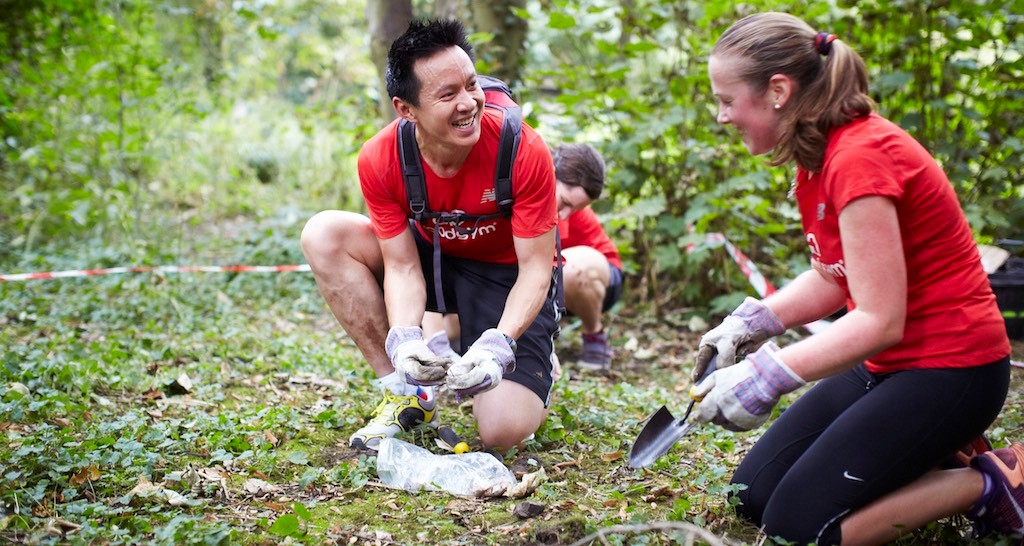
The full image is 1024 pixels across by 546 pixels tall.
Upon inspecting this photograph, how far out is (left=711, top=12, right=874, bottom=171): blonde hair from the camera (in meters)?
1.96

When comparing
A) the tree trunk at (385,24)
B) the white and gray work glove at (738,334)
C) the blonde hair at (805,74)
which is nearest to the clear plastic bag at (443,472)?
the white and gray work glove at (738,334)

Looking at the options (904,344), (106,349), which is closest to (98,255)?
(106,349)

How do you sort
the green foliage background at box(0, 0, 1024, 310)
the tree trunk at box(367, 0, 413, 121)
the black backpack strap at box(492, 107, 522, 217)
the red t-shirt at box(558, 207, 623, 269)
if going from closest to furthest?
1. the black backpack strap at box(492, 107, 522, 217)
2. the red t-shirt at box(558, 207, 623, 269)
3. the green foliage background at box(0, 0, 1024, 310)
4. the tree trunk at box(367, 0, 413, 121)

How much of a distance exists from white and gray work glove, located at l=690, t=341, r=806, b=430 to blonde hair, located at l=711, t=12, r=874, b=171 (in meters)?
0.52

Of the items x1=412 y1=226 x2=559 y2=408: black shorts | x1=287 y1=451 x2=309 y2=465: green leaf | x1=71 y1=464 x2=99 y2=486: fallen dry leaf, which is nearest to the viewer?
x1=71 y1=464 x2=99 y2=486: fallen dry leaf

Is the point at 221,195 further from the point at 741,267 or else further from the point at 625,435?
the point at 625,435

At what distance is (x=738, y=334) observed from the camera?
2.36m

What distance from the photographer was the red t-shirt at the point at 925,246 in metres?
1.88

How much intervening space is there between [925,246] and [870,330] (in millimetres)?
279

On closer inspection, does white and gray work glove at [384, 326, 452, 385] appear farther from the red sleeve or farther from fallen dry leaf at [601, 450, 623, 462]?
fallen dry leaf at [601, 450, 623, 462]

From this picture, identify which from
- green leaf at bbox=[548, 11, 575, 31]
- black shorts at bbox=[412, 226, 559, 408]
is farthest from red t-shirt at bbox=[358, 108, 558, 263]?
green leaf at bbox=[548, 11, 575, 31]

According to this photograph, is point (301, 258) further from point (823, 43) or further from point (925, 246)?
point (925, 246)

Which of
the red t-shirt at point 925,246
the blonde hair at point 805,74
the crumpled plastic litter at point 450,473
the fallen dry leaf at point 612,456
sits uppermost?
the blonde hair at point 805,74

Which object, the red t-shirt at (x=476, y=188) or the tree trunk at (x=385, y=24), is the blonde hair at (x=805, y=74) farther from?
the tree trunk at (x=385, y=24)
